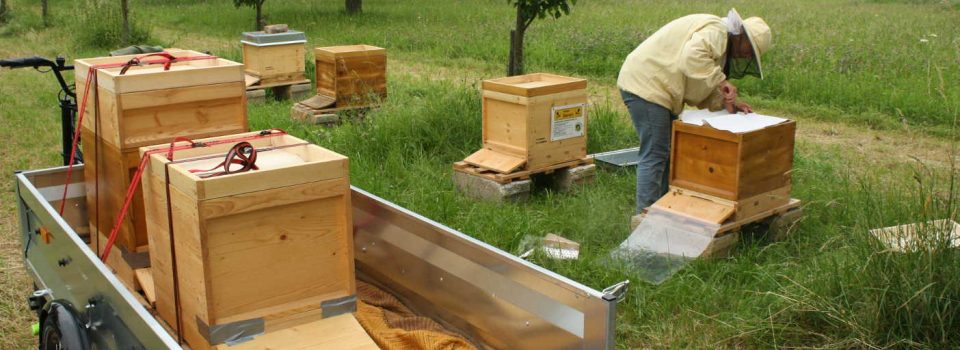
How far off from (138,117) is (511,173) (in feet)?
10.6

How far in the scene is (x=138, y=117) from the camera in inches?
156

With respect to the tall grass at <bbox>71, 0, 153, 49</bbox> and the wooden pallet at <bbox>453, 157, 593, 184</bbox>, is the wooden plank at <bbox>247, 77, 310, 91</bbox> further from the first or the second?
the tall grass at <bbox>71, 0, 153, 49</bbox>

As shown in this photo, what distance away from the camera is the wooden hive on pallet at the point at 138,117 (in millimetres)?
3932

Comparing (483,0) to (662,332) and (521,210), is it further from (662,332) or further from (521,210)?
(662,332)

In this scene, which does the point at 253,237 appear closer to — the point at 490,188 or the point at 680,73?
the point at 680,73

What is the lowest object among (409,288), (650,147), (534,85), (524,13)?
(409,288)

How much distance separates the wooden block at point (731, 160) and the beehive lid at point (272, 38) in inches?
234

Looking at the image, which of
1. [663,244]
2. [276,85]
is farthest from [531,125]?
[276,85]

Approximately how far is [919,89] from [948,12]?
11.8 m

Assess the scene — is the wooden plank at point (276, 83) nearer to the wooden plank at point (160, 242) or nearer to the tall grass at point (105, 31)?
the tall grass at point (105, 31)

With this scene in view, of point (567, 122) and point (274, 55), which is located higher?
point (274, 55)

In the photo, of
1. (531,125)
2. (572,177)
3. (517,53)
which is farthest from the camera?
(517,53)

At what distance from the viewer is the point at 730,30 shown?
5.92 m

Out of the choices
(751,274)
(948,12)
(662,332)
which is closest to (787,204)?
(751,274)
